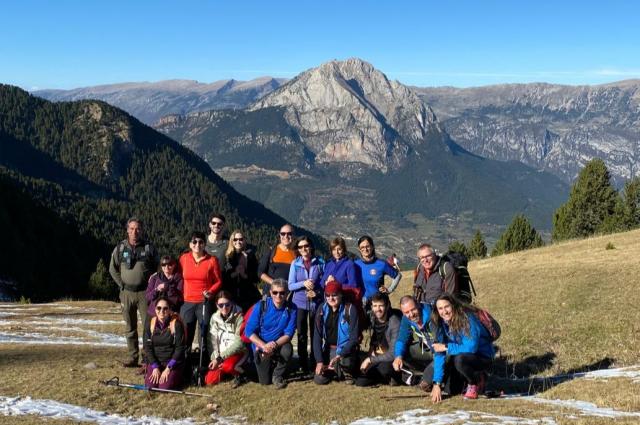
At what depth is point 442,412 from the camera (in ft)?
39.1

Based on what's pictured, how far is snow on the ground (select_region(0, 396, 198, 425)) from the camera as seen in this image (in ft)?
41.5

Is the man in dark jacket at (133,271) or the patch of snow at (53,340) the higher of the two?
the man in dark jacket at (133,271)

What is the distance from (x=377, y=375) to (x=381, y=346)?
729 mm

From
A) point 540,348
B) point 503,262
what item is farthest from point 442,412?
point 503,262

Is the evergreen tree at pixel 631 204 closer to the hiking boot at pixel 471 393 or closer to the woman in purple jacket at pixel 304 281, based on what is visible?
the woman in purple jacket at pixel 304 281

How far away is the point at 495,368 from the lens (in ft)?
61.4

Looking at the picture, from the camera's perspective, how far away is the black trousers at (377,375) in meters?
14.4

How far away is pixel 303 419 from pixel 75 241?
163069 millimetres

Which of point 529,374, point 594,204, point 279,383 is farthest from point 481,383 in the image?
point 594,204

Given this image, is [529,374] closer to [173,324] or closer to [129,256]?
[173,324]

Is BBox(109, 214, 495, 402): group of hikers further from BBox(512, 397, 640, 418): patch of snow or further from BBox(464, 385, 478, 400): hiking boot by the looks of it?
BBox(512, 397, 640, 418): patch of snow

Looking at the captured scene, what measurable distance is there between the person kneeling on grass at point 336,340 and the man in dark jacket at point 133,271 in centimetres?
492

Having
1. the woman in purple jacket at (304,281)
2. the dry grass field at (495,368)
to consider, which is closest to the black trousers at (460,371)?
the dry grass field at (495,368)

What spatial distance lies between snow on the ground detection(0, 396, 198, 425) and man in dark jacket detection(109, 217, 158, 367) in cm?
319
